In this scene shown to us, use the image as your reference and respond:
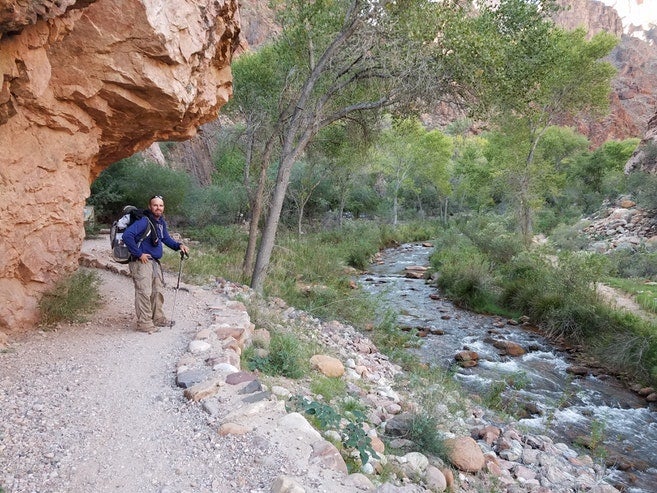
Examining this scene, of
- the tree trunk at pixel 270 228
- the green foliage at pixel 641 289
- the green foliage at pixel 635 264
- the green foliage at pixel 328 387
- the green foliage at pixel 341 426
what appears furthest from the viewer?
the green foliage at pixel 635 264

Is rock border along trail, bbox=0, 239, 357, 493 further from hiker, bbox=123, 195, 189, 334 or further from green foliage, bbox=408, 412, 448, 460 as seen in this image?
green foliage, bbox=408, 412, 448, 460

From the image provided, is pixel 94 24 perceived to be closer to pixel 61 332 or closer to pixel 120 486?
pixel 61 332

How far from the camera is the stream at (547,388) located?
6421mm

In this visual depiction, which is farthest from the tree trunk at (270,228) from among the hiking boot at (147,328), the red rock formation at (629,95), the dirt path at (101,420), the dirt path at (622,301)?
the red rock formation at (629,95)

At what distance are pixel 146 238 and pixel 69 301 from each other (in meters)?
1.22

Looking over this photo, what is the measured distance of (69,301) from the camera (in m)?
5.73

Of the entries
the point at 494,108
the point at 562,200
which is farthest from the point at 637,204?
the point at 494,108

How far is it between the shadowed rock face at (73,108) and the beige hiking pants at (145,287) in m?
1.05

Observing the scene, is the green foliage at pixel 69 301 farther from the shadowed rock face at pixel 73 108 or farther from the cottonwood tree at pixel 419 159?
the cottonwood tree at pixel 419 159

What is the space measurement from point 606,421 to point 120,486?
284 inches

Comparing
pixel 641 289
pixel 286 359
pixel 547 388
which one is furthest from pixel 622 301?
pixel 286 359

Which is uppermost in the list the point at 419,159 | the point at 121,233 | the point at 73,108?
the point at 419,159

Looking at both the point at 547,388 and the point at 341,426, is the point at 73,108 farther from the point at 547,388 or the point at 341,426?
the point at 547,388

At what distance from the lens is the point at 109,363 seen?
4695mm
